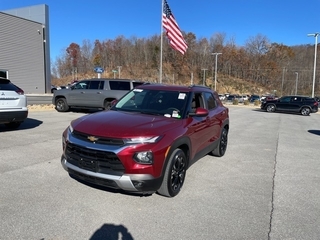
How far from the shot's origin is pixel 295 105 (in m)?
24.4

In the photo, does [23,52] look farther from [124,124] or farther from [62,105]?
[124,124]

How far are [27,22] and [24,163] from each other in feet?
119

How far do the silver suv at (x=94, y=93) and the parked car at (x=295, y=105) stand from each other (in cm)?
1691

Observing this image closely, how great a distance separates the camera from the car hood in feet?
11.9

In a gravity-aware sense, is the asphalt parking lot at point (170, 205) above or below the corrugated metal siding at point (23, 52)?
below

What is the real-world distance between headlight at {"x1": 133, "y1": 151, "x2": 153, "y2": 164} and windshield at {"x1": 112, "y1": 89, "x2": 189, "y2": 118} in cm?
115

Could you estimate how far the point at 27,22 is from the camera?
3562 centimetres

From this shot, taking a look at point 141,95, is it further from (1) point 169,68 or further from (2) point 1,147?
(1) point 169,68

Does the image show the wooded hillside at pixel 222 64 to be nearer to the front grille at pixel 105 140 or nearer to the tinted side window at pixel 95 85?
the tinted side window at pixel 95 85

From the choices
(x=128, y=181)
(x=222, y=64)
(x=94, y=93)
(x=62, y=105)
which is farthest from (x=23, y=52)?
(x=222, y=64)

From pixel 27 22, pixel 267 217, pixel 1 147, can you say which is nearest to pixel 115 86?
pixel 1 147

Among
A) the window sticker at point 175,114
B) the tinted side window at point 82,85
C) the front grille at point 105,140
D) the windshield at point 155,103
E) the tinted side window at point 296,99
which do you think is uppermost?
the tinted side window at point 82,85

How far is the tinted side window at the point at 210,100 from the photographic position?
230 inches

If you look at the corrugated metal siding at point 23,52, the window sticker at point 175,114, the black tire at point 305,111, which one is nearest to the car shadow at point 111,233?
the window sticker at point 175,114
